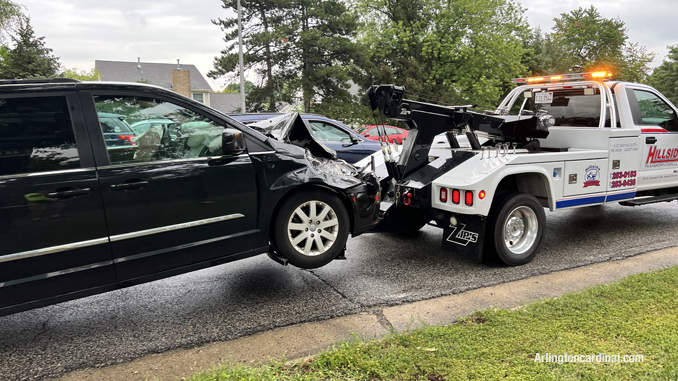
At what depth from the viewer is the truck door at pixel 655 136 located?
→ 20.0 ft

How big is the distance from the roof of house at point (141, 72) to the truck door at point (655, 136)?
154ft

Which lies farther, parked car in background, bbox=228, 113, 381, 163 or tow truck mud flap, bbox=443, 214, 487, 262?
parked car in background, bbox=228, 113, 381, 163

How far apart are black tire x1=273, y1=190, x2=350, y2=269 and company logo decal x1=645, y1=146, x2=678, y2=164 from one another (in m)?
4.51

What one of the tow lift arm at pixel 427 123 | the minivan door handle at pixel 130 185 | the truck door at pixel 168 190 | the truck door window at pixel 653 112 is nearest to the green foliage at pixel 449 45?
the truck door window at pixel 653 112

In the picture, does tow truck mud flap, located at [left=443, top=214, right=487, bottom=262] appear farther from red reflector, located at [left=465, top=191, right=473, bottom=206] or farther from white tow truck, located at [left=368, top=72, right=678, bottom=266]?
red reflector, located at [left=465, top=191, right=473, bottom=206]

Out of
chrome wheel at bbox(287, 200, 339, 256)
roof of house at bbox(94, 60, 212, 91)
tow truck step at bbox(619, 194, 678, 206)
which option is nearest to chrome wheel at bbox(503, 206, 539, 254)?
tow truck step at bbox(619, 194, 678, 206)

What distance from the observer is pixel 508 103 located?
7379mm

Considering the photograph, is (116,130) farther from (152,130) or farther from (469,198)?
(469,198)

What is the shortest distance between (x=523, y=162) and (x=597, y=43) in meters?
53.5

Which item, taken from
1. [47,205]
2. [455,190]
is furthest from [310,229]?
[47,205]

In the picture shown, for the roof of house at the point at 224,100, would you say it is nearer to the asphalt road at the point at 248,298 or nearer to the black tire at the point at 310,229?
the asphalt road at the point at 248,298

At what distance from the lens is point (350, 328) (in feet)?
12.0

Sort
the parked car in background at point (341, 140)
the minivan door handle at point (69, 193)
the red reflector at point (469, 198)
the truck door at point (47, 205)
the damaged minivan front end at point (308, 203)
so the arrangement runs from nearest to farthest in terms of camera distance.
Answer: the truck door at point (47, 205) → the minivan door handle at point (69, 193) → the damaged minivan front end at point (308, 203) → the red reflector at point (469, 198) → the parked car in background at point (341, 140)

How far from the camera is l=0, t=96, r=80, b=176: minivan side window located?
3082 millimetres
